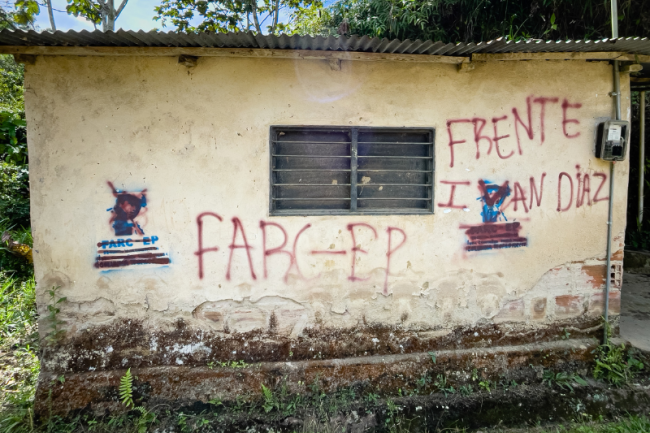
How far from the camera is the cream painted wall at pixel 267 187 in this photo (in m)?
2.89

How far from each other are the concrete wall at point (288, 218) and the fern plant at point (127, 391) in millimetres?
195

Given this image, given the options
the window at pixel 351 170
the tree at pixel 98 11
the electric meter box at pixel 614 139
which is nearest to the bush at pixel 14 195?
the tree at pixel 98 11

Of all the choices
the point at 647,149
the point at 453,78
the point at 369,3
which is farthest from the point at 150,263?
the point at 647,149

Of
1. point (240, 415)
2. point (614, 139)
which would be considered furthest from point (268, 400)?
point (614, 139)

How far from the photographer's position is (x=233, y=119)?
2965mm

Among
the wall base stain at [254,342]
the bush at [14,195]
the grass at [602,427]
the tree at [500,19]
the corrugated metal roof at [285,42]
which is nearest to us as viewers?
the corrugated metal roof at [285,42]

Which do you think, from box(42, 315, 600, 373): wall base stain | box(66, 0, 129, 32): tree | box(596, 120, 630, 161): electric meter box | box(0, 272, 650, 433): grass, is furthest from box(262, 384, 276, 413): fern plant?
box(66, 0, 129, 32): tree

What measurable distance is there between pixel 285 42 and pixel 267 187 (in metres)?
1.16

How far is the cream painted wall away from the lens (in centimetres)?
289

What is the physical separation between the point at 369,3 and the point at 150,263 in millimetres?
5819

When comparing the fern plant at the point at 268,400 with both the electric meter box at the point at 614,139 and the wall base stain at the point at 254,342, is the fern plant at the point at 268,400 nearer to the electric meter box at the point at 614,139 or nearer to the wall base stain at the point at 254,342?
the wall base stain at the point at 254,342

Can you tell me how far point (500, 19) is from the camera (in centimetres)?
522

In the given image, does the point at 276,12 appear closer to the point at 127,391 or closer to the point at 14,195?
the point at 14,195

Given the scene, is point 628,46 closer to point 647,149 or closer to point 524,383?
point 524,383
